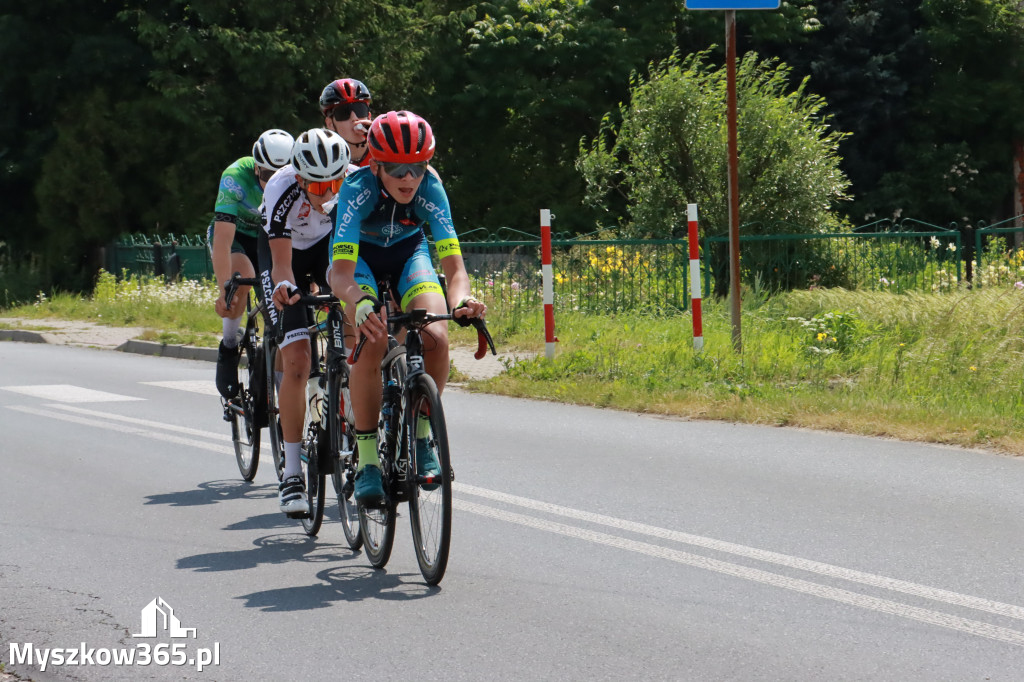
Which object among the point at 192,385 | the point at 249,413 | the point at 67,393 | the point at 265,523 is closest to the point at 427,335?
the point at 265,523

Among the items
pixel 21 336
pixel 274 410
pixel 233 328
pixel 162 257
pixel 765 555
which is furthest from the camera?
pixel 162 257

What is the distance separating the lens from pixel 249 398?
796 cm

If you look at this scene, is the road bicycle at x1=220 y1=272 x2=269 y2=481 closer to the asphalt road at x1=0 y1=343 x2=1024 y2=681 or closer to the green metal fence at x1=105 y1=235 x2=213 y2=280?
the asphalt road at x1=0 y1=343 x2=1024 y2=681

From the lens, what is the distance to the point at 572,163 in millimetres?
34969

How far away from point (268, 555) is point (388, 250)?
1.54 meters

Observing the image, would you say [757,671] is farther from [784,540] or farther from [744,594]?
[784,540]

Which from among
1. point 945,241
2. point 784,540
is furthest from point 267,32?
point 784,540

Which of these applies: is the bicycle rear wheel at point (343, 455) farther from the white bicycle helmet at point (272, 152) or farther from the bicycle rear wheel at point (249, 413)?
the white bicycle helmet at point (272, 152)

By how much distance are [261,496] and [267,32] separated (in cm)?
2347

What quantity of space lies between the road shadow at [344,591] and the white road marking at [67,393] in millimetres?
6843

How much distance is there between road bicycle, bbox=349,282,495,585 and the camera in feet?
17.3

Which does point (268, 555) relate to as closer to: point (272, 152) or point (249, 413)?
point (249, 413)

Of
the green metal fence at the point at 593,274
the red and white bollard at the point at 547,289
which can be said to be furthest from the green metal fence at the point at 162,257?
the red and white bollard at the point at 547,289

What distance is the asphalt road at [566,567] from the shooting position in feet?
15.0
